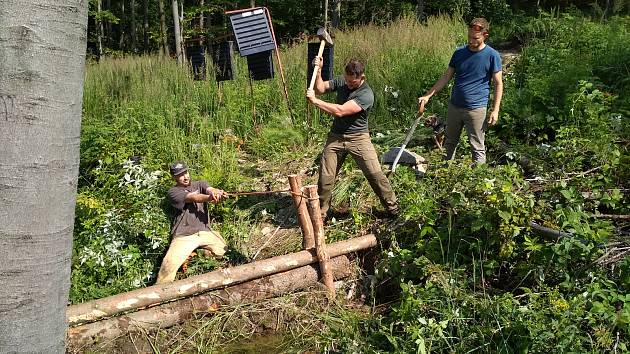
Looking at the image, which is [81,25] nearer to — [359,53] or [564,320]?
[564,320]

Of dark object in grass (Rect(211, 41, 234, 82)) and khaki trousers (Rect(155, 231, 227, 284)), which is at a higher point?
dark object in grass (Rect(211, 41, 234, 82))

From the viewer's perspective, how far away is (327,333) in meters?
4.41

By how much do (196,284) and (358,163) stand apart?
1976 mm

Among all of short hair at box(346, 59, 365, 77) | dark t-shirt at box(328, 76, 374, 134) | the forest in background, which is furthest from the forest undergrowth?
the forest in background

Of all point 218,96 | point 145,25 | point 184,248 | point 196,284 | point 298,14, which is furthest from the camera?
point 298,14

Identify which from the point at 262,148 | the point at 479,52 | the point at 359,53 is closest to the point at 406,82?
the point at 359,53

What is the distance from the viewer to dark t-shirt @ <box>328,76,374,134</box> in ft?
17.3

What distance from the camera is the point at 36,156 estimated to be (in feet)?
3.48

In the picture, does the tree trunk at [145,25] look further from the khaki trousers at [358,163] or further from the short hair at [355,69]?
the short hair at [355,69]

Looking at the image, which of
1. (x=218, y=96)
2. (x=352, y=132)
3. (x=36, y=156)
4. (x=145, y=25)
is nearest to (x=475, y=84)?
(x=352, y=132)

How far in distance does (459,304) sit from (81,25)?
3565 millimetres

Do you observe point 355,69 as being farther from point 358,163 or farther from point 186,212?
point 186,212

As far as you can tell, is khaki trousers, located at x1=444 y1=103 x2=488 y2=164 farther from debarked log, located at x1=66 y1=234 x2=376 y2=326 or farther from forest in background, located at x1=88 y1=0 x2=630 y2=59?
forest in background, located at x1=88 y1=0 x2=630 y2=59

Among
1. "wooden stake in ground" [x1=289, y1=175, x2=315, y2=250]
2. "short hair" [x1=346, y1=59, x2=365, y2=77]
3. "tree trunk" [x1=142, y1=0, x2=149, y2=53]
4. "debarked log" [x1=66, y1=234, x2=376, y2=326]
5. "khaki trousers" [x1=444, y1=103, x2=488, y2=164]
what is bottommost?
"tree trunk" [x1=142, y1=0, x2=149, y2=53]
